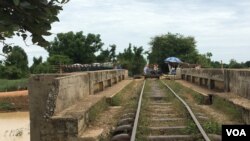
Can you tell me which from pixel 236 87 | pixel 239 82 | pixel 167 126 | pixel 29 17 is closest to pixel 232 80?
pixel 236 87

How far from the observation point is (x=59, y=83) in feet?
33.6

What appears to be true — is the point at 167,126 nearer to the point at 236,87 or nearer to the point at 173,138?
the point at 173,138

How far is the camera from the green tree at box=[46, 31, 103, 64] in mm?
63688

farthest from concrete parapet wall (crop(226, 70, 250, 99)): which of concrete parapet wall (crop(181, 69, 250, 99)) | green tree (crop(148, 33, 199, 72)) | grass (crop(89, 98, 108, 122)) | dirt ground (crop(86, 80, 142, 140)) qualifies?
green tree (crop(148, 33, 199, 72))

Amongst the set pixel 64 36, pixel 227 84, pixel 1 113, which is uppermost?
pixel 64 36

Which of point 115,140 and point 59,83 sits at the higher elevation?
point 59,83

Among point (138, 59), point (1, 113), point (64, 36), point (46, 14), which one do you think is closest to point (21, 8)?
point (46, 14)

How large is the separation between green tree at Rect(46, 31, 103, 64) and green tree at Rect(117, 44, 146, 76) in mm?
5173

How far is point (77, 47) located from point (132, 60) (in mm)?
11279

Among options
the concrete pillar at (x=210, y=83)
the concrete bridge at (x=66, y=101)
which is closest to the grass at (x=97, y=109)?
the concrete bridge at (x=66, y=101)

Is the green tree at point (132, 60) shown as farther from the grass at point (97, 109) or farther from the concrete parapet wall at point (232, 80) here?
the grass at point (97, 109)

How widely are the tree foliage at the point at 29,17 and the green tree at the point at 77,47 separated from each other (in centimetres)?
5945

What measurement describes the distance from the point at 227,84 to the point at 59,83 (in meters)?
7.70

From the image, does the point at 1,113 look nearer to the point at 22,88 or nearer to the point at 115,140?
the point at 22,88
